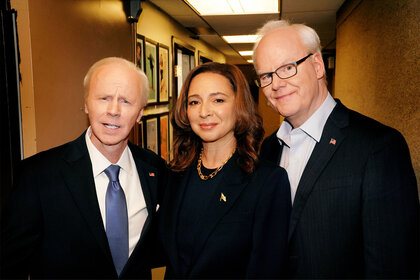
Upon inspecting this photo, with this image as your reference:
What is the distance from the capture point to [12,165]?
166 centimetres

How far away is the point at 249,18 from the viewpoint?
4867mm

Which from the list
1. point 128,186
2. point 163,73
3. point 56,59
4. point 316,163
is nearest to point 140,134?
point 163,73

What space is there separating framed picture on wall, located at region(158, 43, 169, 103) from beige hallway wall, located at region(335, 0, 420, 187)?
8.48 feet

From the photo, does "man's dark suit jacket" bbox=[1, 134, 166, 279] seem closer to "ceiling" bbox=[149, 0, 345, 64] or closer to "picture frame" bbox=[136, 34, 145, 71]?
"picture frame" bbox=[136, 34, 145, 71]

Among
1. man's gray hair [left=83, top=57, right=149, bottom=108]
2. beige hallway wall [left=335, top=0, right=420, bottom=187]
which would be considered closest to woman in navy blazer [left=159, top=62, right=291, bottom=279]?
man's gray hair [left=83, top=57, right=149, bottom=108]

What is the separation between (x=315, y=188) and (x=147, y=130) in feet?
10.3

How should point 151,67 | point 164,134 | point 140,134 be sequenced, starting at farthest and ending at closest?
point 164,134 < point 151,67 < point 140,134

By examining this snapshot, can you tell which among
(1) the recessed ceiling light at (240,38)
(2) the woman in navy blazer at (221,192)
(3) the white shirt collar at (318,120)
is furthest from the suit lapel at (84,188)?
(1) the recessed ceiling light at (240,38)

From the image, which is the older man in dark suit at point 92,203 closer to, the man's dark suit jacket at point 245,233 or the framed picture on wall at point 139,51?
the man's dark suit jacket at point 245,233

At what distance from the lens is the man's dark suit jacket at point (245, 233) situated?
137 centimetres

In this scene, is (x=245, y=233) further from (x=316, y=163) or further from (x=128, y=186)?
(x=128, y=186)

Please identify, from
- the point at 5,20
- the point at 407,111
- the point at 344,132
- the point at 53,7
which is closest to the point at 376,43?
the point at 407,111

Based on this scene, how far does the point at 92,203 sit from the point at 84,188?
0.25ft

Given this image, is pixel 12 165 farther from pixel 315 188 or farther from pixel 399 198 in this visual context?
pixel 399 198
